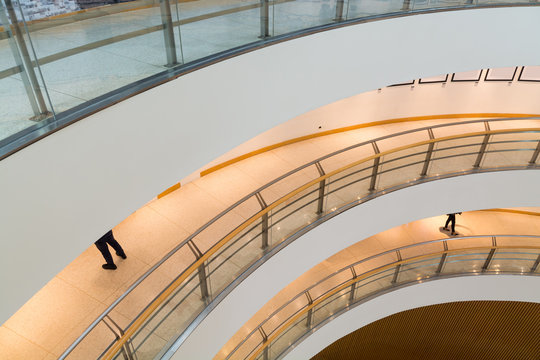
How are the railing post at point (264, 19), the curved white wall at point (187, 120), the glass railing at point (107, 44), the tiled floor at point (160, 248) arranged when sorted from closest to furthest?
the glass railing at point (107, 44) → the curved white wall at point (187, 120) → the railing post at point (264, 19) → the tiled floor at point (160, 248)

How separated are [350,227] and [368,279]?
4.76 feet

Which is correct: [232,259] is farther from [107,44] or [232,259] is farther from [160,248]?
[107,44]

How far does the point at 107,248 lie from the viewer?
445 centimetres

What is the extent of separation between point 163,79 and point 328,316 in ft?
15.5

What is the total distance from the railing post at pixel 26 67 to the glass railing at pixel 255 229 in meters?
1.37

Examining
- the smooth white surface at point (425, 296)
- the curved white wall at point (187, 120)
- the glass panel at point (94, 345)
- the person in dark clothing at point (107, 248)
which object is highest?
the curved white wall at point (187, 120)

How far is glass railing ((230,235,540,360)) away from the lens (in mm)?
5637

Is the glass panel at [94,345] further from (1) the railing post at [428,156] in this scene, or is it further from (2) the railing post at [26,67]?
(1) the railing post at [428,156]

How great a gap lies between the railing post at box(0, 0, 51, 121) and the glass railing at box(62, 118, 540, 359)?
1.37 metres

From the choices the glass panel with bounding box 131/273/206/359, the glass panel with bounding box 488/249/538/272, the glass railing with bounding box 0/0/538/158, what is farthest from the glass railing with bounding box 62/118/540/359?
the glass panel with bounding box 488/249/538/272

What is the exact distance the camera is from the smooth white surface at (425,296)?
6410mm

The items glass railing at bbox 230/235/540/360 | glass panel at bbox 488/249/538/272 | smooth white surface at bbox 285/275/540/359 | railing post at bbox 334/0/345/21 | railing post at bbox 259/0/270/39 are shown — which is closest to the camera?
railing post at bbox 259/0/270/39

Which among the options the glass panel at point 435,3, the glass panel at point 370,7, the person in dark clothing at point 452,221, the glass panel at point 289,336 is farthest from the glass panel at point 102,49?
the person in dark clothing at point 452,221

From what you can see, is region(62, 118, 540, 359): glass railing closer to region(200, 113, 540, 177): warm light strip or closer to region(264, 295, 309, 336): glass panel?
region(200, 113, 540, 177): warm light strip
